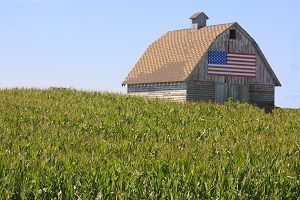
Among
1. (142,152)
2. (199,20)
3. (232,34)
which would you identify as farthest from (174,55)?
(142,152)

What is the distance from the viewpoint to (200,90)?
3997cm

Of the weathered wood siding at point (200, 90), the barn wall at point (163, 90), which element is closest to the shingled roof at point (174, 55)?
the barn wall at point (163, 90)

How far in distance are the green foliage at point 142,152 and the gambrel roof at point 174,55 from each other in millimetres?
14860

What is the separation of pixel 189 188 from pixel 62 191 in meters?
2.03

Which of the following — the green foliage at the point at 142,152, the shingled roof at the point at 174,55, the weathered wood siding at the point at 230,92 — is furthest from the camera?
the weathered wood siding at the point at 230,92

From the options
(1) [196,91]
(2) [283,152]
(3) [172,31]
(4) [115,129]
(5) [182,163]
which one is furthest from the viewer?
(3) [172,31]

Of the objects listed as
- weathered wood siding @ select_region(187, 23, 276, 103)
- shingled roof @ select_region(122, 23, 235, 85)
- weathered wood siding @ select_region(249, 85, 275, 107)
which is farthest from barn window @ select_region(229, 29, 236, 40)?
weathered wood siding @ select_region(249, 85, 275, 107)

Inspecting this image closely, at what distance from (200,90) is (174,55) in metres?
4.56

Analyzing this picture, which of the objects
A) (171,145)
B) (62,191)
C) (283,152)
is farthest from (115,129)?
(62,191)

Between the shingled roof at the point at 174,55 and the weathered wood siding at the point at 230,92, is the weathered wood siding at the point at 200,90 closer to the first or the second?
the weathered wood siding at the point at 230,92

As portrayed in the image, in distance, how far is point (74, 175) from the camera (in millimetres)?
9266

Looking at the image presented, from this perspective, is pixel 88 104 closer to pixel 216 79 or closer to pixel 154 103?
pixel 154 103

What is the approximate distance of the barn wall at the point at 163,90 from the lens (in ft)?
131

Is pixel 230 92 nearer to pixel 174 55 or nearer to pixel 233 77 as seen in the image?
pixel 233 77
